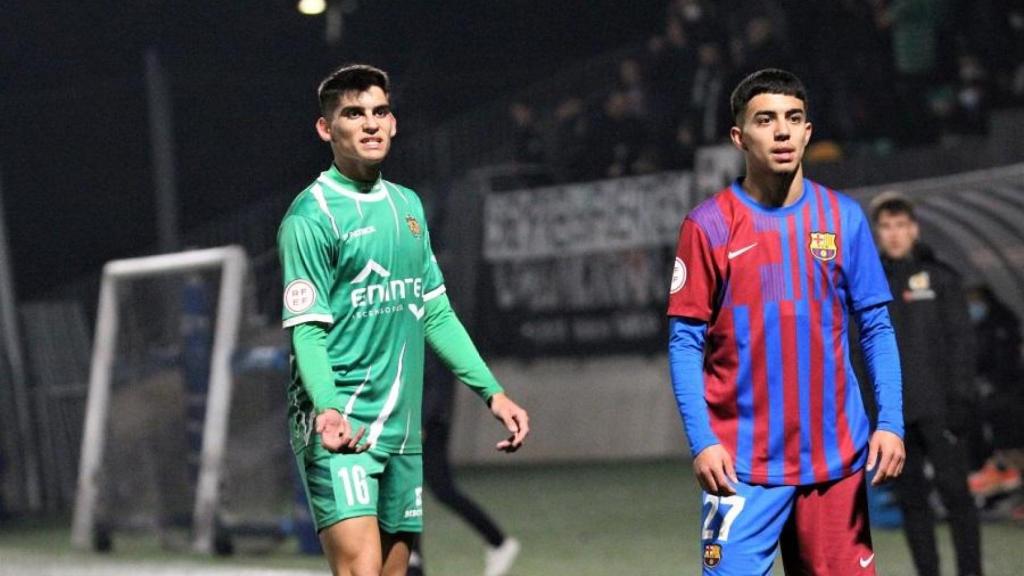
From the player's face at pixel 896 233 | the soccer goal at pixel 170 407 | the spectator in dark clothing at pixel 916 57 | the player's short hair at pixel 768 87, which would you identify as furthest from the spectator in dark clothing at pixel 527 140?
the player's short hair at pixel 768 87

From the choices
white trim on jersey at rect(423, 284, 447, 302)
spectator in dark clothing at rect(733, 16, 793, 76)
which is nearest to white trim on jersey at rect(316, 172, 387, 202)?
white trim on jersey at rect(423, 284, 447, 302)

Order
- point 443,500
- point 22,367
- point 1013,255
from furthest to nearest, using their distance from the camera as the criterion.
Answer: point 22,367, point 1013,255, point 443,500

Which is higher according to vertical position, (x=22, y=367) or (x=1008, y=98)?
(x=1008, y=98)

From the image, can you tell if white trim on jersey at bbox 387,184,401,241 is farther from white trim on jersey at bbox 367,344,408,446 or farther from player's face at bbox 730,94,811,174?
player's face at bbox 730,94,811,174

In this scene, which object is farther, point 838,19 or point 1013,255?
point 838,19

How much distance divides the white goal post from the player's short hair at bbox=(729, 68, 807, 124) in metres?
8.96

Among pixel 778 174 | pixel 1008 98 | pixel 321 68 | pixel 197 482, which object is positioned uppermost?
pixel 321 68

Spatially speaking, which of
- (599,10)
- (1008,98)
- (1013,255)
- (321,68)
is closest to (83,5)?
(321,68)

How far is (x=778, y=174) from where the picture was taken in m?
5.48

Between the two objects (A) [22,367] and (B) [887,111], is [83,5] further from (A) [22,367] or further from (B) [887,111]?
(B) [887,111]

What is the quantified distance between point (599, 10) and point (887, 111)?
974cm

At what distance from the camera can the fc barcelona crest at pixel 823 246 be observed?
549 centimetres

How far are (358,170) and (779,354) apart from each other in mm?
1451

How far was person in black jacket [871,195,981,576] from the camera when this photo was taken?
30.0ft
